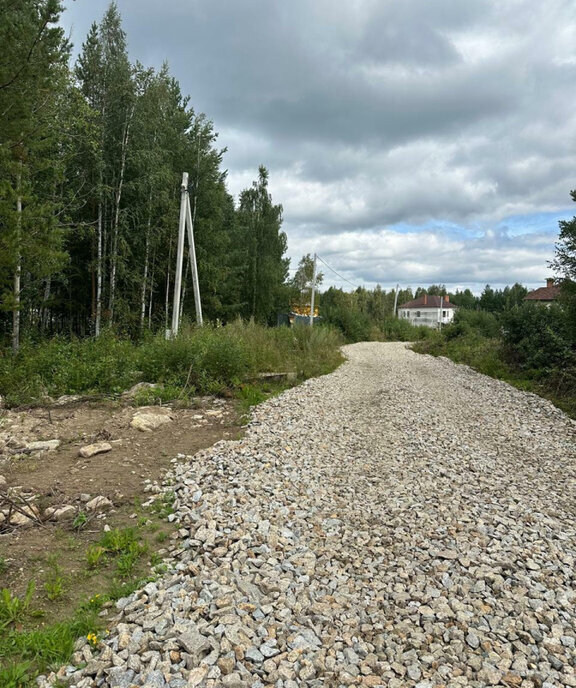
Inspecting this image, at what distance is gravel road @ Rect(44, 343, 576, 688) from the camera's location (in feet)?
7.20

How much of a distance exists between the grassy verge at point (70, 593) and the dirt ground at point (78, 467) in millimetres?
16

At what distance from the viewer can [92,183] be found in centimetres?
1498

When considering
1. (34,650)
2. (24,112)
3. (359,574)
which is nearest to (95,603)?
(34,650)

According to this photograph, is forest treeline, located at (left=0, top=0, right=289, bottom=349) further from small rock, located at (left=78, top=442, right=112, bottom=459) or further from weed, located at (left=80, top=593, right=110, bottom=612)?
weed, located at (left=80, top=593, right=110, bottom=612)

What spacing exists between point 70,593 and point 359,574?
2.00 meters

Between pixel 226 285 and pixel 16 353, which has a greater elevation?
pixel 226 285

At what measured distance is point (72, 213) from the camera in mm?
15188

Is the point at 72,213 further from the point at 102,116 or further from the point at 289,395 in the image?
the point at 289,395

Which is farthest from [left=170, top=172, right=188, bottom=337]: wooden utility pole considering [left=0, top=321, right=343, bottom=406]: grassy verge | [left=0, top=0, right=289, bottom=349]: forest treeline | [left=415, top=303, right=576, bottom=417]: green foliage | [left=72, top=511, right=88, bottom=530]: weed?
[left=415, top=303, right=576, bottom=417]: green foliage

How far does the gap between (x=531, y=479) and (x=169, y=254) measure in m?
17.3

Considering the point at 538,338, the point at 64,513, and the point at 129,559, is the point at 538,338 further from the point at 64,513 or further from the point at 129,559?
the point at 64,513

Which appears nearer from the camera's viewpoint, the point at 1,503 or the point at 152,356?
the point at 1,503

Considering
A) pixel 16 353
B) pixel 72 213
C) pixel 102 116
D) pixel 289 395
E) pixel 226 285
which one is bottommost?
pixel 289 395

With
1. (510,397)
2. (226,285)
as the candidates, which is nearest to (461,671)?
(510,397)
